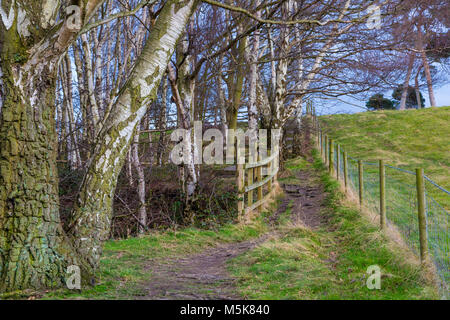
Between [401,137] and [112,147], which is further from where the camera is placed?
[401,137]

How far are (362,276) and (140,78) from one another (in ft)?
11.1

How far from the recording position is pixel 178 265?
5508 mm

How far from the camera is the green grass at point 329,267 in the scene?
12.7 feet

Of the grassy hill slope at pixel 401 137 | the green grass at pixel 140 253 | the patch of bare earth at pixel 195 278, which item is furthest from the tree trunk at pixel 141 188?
the grassy hill slope at pixel 401 137

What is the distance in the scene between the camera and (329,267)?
4.90m

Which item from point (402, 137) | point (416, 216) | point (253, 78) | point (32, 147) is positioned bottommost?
point (416, 216)

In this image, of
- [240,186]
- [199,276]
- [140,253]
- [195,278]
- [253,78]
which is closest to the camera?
[195,278]

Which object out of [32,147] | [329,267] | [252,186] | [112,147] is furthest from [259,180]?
[32,147]

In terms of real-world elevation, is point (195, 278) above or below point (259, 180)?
below

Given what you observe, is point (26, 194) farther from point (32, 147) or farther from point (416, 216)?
point (416, 216)

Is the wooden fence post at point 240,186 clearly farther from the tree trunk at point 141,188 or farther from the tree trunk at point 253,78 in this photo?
the tree trunk at point 253,78

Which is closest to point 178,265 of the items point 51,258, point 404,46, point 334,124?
point 51,258

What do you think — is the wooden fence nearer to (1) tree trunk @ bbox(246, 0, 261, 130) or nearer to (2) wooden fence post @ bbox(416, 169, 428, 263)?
(1) tree trunk @ bbox(246, 0, 261, 130)
